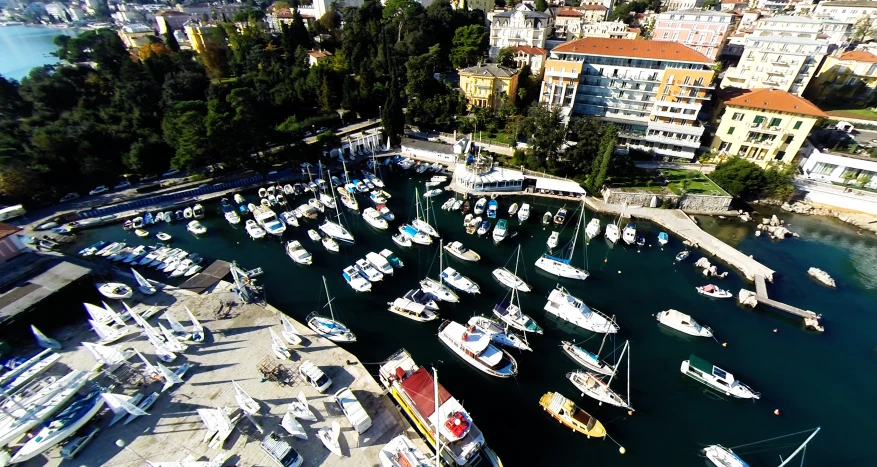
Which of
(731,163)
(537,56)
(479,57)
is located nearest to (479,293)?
→ (731,163)

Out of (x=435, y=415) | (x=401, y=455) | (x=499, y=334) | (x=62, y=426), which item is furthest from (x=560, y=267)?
(x=62, y=426)

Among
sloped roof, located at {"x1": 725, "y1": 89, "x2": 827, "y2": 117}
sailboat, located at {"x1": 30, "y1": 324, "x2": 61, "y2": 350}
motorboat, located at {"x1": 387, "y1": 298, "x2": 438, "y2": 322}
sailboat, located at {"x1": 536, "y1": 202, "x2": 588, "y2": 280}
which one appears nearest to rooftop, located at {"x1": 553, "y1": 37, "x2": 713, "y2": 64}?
sloped roof, located at {"x1": 725, "y1": 89, "x2": 827, "y2": 117}

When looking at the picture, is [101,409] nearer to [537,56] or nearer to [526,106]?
[526,106]

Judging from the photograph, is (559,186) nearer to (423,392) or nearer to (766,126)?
(766,126)

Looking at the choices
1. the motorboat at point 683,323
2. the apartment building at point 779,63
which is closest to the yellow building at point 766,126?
Answer: the apartment building at point 779,63

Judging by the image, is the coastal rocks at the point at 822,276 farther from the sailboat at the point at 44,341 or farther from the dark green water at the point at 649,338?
the sailboat at the point at 44,341

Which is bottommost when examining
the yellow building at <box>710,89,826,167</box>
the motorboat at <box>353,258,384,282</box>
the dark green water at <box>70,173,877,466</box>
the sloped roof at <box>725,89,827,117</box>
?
the dark green water at <box>70,173,877,466</box>

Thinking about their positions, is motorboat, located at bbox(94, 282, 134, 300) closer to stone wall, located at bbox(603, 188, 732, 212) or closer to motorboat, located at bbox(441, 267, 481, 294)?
motorboat, located at bbox(441, 267, 481, 294)
